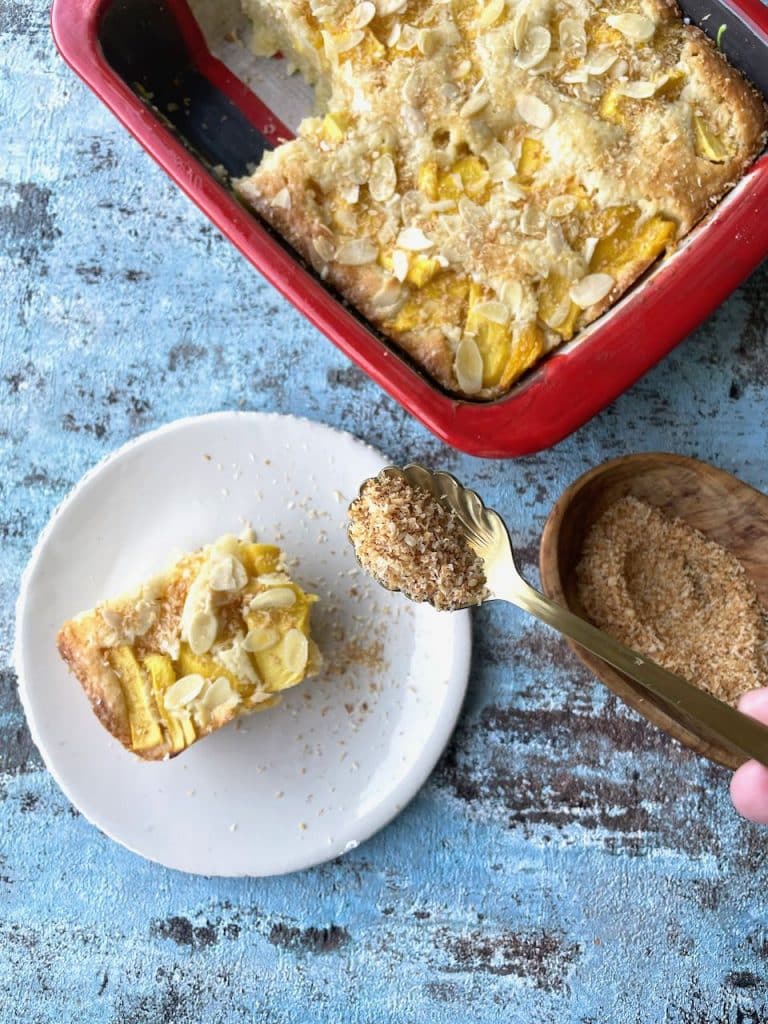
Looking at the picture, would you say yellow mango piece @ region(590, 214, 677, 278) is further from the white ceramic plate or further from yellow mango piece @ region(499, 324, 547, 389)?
the white ceramic plate

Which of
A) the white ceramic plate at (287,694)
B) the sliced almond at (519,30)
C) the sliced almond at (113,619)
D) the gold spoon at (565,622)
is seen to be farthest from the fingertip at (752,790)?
the sliced almond at (519,30)

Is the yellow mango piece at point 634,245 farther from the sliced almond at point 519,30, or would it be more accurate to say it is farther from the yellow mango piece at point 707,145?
the sliced almond at point 519,30

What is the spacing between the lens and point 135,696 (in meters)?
1.49

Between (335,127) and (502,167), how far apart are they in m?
0.27

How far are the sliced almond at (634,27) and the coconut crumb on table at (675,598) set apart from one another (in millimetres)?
738

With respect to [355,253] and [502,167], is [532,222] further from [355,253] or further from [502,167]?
[355,253]

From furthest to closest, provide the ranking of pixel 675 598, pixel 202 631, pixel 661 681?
pixel 675 598
pixel 202 631
pixel 661 681

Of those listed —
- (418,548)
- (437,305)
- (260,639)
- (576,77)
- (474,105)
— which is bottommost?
(260,639)

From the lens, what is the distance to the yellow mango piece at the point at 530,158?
4.48 feet

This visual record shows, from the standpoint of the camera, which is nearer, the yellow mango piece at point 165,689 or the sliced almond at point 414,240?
the sliced almond at point 414,240

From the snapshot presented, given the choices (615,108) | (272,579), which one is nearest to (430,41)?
(615,108)

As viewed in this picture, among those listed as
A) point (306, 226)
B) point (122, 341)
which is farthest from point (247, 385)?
point (306, 226)

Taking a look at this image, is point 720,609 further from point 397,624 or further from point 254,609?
point 254,609

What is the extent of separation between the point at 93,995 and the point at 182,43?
1734 millimetres
